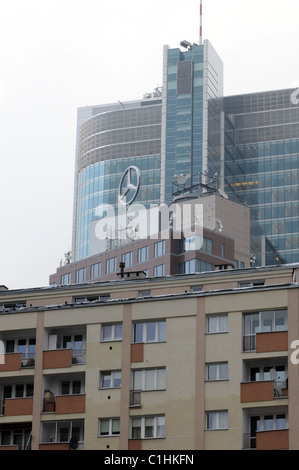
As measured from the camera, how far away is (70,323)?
2766 inches

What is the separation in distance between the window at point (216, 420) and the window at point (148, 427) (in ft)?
9.19

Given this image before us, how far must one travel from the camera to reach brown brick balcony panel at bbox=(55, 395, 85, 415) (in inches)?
2660

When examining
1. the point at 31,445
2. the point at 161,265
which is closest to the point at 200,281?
the point at 31,445

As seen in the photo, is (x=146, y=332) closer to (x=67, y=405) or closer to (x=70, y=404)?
(x=70, y=404)

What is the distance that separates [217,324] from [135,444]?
8403mm

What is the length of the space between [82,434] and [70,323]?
6933 mm

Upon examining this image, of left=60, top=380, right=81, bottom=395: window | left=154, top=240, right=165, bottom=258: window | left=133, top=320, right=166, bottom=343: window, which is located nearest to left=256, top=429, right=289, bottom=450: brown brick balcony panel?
left=133, top=320, right=166, bottom=343: window

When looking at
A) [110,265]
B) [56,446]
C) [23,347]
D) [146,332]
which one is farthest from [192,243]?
[56,446]

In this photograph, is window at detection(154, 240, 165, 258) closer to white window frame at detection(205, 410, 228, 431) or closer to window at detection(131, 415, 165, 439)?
window at detection(131, 415, 165, 439)

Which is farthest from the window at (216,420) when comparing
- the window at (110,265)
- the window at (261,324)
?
the window at (110,265)

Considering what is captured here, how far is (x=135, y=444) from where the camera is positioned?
214 feet

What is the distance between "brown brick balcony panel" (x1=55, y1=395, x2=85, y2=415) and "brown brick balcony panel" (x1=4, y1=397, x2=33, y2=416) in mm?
1859

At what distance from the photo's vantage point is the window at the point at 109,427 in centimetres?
6619

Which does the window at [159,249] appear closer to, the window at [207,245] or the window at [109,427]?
the window at [207,245]
